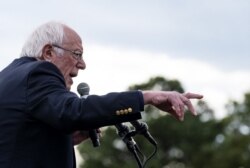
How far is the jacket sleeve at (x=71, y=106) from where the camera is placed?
727 cm

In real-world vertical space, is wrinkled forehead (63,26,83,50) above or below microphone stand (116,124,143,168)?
above

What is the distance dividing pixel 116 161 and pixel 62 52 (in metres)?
55.7

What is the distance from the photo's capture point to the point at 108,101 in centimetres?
737

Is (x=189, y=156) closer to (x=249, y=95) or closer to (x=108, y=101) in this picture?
(x=249, y=95)

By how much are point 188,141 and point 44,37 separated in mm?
59522

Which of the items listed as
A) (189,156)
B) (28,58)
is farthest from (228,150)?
(28,58)

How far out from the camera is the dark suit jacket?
7.29 m

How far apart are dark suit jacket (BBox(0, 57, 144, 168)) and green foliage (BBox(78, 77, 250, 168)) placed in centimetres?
5266

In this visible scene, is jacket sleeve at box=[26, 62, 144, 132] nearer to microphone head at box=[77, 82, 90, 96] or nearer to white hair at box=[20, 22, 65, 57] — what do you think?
white hair at box=[20, 22, 65, 57]

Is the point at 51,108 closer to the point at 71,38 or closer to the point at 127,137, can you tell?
the point at 71,38

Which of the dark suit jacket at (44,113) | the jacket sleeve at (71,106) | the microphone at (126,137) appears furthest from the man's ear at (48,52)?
the microphone at (126,137)

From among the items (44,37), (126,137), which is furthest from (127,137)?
(44,37)

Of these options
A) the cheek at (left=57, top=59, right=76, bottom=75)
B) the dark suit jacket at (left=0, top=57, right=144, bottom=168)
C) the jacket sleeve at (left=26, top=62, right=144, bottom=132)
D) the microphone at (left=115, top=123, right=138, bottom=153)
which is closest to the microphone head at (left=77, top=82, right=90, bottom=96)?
the microphone at (left=115, top=123, right=138, bottom=153)

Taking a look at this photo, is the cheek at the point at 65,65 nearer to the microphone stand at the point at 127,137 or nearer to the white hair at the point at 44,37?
the white hair at the point at 44,37
